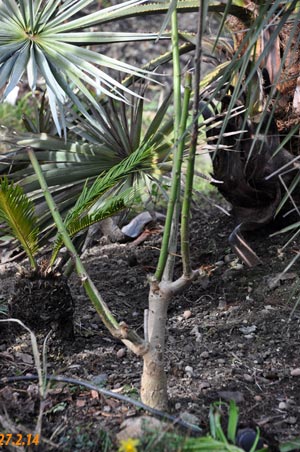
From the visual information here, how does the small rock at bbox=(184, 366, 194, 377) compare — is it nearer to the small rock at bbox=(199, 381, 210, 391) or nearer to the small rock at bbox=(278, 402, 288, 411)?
the small rock at bbox=(199, 381, 210, 391)

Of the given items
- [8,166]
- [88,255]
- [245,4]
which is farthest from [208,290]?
[245,4]

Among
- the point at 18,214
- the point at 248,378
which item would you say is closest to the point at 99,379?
the point at 248,378

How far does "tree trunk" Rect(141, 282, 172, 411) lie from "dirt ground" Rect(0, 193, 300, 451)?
2.5 inches

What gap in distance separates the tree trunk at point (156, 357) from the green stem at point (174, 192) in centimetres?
5

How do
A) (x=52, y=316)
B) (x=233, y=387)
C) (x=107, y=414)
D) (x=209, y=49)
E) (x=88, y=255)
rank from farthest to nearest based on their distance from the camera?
(x=88, y=255) → (x=209, y=49) → (x=52, y=316) → (x=233, y=387) → (x=107, y=414)

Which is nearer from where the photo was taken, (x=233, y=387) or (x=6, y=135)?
(x=233, y=387)

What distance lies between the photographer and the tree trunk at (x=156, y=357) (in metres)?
1.96

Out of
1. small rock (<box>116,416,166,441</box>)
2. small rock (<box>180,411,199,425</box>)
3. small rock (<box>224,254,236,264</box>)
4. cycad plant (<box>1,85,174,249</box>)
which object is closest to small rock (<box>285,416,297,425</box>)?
small rock (<box>180,411,199,425</box>)

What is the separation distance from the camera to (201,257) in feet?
10.3

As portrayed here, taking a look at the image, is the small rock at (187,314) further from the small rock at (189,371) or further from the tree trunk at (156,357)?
the tree trunk at (156,357)

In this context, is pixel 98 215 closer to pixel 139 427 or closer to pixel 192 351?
pixel 192 351

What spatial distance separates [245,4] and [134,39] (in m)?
0.55

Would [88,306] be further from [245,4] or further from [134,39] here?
[245,4]

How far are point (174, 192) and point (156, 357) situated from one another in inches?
17.3
